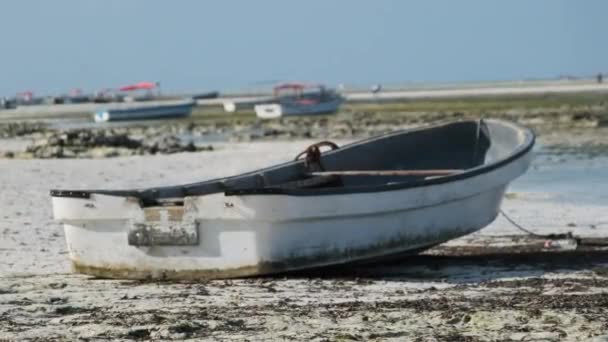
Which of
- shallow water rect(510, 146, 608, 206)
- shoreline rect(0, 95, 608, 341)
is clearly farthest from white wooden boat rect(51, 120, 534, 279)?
shallow water rect(510, 146, 608, 206)

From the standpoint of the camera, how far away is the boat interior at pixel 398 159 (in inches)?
441

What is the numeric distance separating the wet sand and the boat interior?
2.74ft

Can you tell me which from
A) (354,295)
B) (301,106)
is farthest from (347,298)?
(301,106)

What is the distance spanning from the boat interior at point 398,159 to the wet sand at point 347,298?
834 millimetres

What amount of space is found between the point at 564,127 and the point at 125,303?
3165 centimetres

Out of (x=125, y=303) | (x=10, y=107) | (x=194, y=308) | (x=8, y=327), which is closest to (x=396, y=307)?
(x=194, y=308)

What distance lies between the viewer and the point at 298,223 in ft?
30.8

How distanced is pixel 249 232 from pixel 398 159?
13.5 ft

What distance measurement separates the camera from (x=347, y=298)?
27.9ft

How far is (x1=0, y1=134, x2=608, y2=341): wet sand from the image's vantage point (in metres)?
7.06

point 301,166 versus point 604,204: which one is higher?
point 301,166

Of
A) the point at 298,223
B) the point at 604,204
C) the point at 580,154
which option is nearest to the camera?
the point at 298,223

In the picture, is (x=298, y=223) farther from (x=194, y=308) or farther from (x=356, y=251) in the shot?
(x=194, y=308)

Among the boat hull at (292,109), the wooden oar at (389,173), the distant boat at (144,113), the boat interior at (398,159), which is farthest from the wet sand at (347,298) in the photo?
the distant boat at (144,113)
